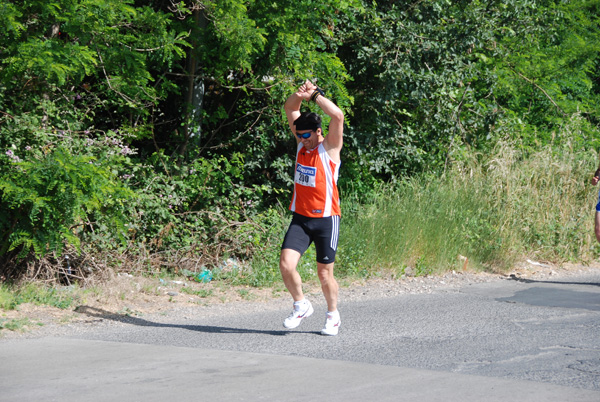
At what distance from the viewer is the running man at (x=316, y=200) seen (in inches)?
266

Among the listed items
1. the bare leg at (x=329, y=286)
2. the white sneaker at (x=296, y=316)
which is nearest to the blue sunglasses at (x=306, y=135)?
the bare leg at (x=329, y=286)

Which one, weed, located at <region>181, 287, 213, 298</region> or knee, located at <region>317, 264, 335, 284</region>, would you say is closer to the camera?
knee, located at <region>317, 264, 335, 284</region>

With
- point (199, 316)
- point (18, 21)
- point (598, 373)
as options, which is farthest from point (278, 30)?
point (598, 373)

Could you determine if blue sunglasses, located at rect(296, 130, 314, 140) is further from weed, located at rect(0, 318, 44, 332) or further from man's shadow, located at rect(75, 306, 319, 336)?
weed, located at rect(0, 318, 44, 332)

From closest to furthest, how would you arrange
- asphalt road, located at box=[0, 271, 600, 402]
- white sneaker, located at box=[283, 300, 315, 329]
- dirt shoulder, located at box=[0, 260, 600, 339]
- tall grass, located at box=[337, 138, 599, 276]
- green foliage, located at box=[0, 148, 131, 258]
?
asphalt road, located at box=[0, 271, 600, 402] → white sneaker, located at box=[283, 300, 315, 329] → dirt shoulder, located at box=[0, 260, 600, 339] → green foliage, located at box=[0, 148, 131, 258] → tall grass, located at box=[337, 138, 599, 276]

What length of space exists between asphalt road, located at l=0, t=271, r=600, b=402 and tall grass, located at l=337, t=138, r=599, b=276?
8.45ft

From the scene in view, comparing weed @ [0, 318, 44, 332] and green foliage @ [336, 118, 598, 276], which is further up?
green foliage @ [336, 118, 598, 276]

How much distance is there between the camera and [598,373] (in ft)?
17.9

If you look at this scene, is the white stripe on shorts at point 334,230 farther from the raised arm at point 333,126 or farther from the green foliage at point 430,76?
the green foliage at point 430,76

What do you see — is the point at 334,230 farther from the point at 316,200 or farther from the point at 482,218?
the point at 482,218

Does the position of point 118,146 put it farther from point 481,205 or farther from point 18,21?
point 481,205

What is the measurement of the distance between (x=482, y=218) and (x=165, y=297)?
624cm

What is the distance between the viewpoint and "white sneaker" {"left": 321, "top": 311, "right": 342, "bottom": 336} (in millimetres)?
6824

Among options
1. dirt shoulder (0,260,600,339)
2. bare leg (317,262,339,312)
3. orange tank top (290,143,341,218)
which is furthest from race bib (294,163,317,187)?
dirt shoulder (0,260,600,339)
